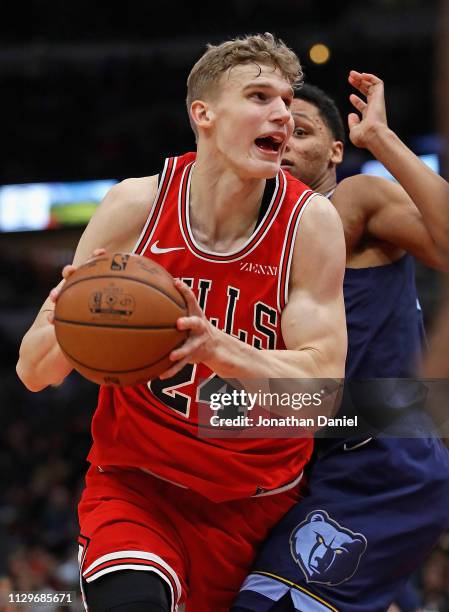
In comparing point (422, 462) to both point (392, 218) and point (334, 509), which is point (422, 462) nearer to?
point (334, 509)

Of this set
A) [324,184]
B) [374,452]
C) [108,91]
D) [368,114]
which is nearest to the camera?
[374,452]

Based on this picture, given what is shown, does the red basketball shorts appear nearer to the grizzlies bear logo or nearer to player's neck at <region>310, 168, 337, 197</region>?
the grizzlies bear logo

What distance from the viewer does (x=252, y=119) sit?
3186 mm

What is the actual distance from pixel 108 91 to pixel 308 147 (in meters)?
14.2

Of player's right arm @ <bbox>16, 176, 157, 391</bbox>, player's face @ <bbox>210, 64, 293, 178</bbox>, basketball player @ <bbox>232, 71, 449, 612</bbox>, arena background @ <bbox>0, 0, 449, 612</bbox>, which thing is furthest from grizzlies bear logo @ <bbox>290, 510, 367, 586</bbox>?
arena background @ <bbox>0, 0, 449, 612</bbox>

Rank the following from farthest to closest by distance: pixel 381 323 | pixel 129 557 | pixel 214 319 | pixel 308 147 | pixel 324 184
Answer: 1. pixel 324 184
2. pixel 308 147
3. pixel 381 323
4. pixel 214 319
5. pixel 129 557

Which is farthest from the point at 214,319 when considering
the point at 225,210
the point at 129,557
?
the point at 129,557

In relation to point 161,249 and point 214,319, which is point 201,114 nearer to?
point 161,249

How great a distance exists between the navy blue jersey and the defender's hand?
0.50m

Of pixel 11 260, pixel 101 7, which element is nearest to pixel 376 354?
pixel 11 260

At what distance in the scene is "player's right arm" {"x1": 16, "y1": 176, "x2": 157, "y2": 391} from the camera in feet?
10.1

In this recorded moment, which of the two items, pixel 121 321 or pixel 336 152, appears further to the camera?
pixel 336 152

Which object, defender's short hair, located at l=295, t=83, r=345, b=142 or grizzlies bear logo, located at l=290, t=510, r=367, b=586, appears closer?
grizzlies bear logo, located at l=290, t=510, r=367, b=586

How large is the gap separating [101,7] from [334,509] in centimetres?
1608
